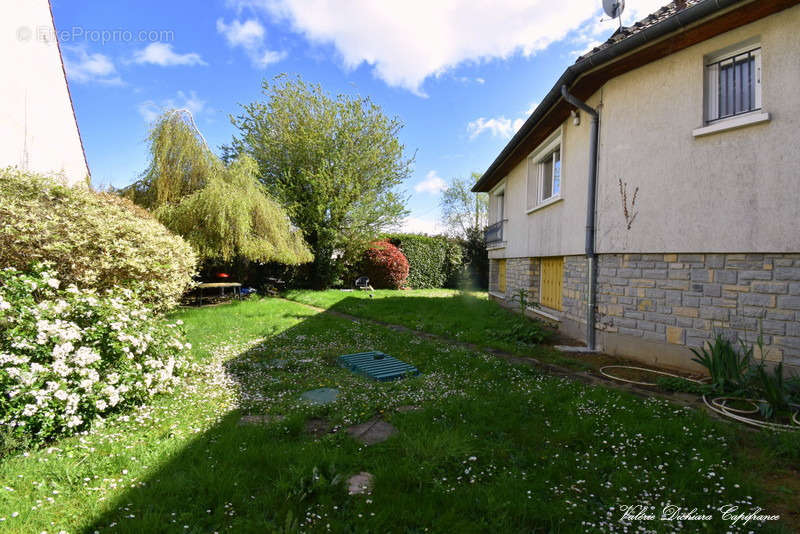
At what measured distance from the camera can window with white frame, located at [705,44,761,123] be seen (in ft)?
14.5

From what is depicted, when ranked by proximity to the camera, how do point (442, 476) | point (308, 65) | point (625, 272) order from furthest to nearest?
point (308, 65) < point (625, 272) < point (442, 476)

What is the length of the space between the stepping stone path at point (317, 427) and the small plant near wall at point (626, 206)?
5.05 m

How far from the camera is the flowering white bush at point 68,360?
2.81m

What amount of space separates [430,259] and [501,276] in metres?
7.14

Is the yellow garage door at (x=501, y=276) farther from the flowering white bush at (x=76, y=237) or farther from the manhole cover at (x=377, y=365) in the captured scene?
the flowering white bush at (x=76, y=237)

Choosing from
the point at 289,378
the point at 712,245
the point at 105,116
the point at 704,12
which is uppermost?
the point at 105,116

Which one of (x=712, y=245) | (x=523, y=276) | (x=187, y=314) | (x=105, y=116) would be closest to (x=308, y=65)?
(x=105, y=116)

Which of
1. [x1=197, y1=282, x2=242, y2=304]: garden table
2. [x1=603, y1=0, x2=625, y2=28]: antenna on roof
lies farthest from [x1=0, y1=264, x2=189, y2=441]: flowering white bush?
[x1=603, y1=0, x2=625, y2=28]: antenna on roof

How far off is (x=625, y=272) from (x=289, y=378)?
16.8 feet

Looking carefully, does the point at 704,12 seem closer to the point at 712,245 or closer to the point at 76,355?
the point at 712,245

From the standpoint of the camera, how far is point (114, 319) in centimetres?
370

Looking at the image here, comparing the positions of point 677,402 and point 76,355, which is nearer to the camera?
point 76,355

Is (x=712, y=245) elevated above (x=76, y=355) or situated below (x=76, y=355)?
above

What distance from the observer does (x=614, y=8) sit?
6.59 metres
